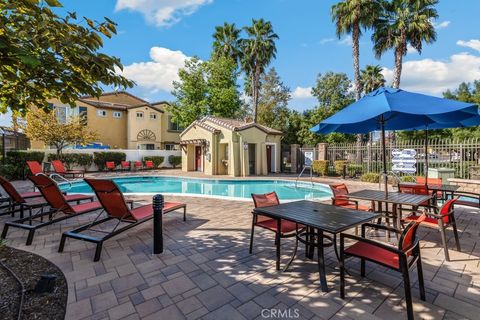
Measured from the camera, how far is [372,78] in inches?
952

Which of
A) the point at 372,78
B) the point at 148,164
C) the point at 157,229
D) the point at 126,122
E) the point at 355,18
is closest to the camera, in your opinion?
the point at 157,229

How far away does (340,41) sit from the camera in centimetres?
1972

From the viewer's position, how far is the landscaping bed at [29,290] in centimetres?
250

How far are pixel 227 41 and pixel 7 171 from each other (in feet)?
73.0

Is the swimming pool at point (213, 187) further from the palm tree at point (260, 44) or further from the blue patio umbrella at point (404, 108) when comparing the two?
the palm tree at point (260, 44)

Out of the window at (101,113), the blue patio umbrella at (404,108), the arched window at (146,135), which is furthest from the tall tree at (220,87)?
the blue patio umbrella at (404,108)

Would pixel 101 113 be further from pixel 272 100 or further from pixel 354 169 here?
pixel 354 169

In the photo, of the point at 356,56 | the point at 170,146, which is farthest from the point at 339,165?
the point at 170,146

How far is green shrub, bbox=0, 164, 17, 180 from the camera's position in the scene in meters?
12.5

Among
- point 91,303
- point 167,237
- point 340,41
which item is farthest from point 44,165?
point 340,41

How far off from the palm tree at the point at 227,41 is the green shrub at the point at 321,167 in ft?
53.3

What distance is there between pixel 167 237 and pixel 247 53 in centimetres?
2495

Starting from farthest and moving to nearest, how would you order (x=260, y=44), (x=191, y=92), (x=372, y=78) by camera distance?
(x=260, y=44), (x=372, y=78), (x=191, y=92)

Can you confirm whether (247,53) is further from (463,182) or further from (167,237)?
(167,237)
